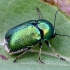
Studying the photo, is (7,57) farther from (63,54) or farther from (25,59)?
(63,54)

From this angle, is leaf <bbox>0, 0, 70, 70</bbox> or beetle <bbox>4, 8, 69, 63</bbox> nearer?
leaf <bbox>0, 0, 70, 70</bbox>

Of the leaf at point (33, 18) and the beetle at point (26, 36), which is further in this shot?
the beetle at point (26, 36)

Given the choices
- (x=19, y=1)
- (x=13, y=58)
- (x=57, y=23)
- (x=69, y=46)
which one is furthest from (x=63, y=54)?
(x=19, y=1)

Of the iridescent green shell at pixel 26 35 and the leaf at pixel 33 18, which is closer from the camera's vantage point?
the leaf at pixel 33 18

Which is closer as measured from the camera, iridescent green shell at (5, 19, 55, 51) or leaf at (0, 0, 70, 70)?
leaf at (0, 0, 70, 70)
